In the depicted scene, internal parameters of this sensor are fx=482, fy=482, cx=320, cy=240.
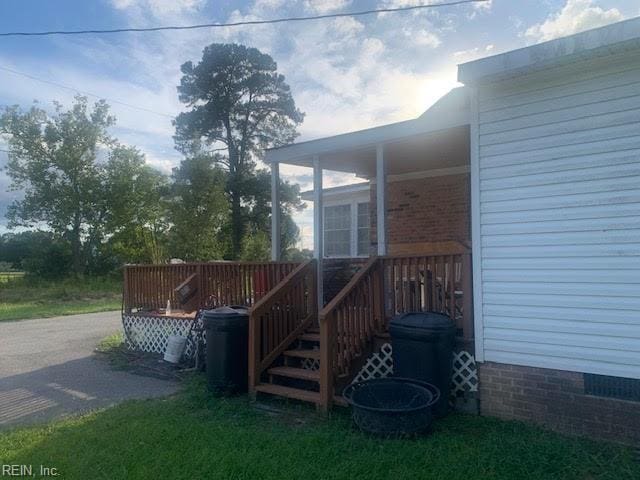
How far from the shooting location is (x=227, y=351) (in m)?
6.06

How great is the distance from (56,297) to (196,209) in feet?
24.4

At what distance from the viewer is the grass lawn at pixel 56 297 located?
17.4 metres

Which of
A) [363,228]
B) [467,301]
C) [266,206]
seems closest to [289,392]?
[467,301]

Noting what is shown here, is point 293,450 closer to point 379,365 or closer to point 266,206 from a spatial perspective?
point 379,365

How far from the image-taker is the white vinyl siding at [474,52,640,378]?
411 centimetres

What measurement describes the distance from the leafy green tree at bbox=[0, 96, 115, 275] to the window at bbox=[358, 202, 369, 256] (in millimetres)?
19148

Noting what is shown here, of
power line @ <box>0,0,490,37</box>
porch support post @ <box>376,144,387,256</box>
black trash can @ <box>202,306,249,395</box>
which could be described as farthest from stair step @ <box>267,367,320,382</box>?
power line @ <box>0,0,490,37</box>

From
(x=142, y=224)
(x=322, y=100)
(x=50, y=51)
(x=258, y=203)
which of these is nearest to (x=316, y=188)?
(x=322, y=100)

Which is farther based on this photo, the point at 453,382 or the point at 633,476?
the point at 453,382

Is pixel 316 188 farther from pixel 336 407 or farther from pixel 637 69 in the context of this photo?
pixel 637 69

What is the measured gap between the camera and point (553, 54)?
161 inches

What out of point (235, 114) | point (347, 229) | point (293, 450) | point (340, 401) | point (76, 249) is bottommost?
point (293, 450)

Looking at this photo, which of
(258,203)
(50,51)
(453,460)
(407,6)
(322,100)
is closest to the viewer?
(453,460)

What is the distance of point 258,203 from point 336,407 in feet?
67.2
